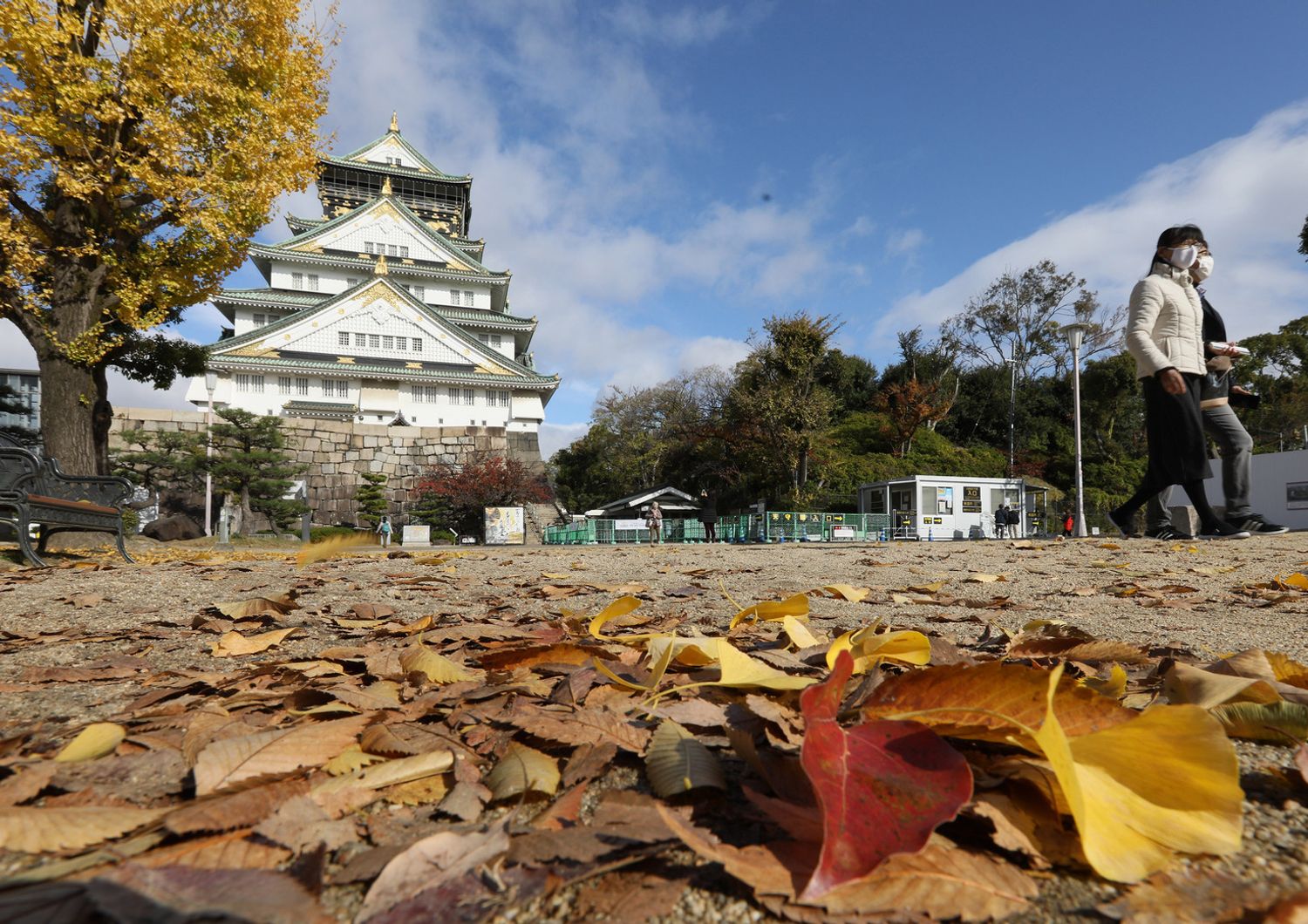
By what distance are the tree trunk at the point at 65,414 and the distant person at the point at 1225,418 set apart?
10742 mm

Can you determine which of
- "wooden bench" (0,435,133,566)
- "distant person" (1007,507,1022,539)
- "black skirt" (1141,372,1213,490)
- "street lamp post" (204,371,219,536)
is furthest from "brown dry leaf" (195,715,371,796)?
"distant person" (1007,507,1022,539)

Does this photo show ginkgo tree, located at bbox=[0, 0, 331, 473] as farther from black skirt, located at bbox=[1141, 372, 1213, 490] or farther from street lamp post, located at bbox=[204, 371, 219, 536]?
black skirt, located at bbox=[1141, 372, 1213, 490]

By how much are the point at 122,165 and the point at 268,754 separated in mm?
9077

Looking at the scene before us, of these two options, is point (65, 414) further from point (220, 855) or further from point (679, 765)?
point (679, 765)

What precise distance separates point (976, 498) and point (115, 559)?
2038cm

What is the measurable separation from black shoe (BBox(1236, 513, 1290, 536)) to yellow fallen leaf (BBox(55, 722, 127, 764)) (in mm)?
6893

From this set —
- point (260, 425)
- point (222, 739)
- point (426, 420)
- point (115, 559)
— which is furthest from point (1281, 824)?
point (426, 420)

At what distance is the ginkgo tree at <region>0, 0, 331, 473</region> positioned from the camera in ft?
22.6

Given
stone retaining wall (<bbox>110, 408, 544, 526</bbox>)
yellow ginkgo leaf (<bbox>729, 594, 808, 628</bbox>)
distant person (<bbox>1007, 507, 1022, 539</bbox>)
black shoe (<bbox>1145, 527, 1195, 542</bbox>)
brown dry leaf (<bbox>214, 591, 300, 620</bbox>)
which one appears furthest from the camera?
stone retaining wall (<bbox>110, 408, 544, 526</bbox>)

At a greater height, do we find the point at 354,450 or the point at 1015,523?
the point at 354,450

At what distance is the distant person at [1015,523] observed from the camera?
1939 cm

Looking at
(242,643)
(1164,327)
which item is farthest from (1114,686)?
(1164,327)

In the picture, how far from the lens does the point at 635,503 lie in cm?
2220

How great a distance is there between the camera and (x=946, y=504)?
19.5m
